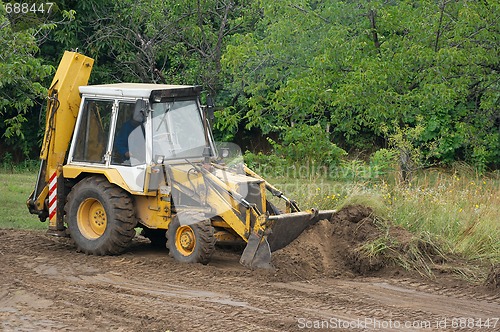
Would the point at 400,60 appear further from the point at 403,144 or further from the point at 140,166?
the point at 140,166

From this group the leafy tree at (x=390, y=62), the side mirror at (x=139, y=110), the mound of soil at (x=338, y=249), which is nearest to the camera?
the mound of soil at (x=338, y=249)

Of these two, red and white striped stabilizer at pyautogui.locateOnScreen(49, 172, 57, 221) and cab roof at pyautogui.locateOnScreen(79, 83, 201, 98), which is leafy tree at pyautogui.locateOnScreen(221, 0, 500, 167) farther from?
red and white striped stabilizer at pyautogui.locateOnScreen(49, 172, 57, 221)

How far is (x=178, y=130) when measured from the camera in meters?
11.8

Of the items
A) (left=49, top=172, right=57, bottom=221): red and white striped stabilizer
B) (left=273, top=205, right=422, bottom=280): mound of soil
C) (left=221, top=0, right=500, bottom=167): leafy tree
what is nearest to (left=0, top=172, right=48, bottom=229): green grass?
(left=49, top=172, right=57, bottom=221): red and white striped stabilizer

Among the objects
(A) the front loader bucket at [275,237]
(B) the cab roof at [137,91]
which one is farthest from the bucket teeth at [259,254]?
(B) the cab roof at [137,91]

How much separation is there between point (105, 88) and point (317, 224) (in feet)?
11.8

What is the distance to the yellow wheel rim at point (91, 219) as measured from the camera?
38.2 ft

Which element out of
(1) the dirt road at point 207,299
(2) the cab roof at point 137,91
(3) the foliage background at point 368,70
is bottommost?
(1) the dirt road at point 207,299

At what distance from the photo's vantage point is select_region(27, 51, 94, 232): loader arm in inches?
473

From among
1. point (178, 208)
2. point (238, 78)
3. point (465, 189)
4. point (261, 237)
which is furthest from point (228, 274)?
point (238, 78)

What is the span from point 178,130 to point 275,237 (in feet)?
7.25

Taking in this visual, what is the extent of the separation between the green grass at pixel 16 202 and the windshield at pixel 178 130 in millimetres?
3707

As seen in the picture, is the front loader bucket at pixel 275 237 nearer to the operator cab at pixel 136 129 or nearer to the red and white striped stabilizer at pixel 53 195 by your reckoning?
the operator cab at pixel 136 129

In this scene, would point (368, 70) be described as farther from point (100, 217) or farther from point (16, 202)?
point (16, 202)
